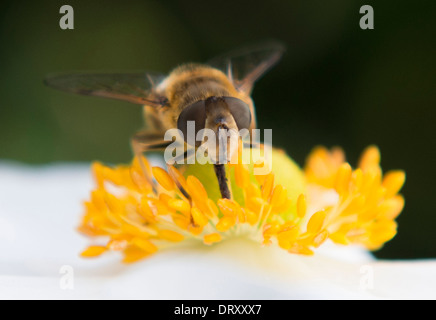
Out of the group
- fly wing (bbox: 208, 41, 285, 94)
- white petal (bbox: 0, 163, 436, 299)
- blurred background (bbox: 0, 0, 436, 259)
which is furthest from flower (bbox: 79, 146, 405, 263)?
blurred background (bbox: 0, 0, 436, 259)

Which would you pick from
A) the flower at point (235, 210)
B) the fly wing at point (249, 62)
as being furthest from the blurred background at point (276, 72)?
the flower at point (235, 210)

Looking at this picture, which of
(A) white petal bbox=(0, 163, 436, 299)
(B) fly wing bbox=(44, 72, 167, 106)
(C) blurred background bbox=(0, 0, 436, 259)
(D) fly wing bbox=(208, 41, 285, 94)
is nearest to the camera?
(A) white petal bbox=(0, 163, 436, 299)

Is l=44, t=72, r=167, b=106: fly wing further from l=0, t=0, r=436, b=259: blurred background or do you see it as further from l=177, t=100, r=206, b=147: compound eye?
l=0, t=0, r=436, b=259: blurred background

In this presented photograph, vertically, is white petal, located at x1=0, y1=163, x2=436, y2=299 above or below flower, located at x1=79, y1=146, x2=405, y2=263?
below

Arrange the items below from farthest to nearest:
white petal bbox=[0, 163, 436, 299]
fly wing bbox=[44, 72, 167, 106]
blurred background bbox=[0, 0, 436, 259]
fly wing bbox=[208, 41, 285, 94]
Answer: blurred background bbox=[0, 0, 436, 259] < fly wing bbox=[208, 41, 285, 94] < fly wing bbox=[44, 72, 167, 106] < white petal bbox=[0, 163, 436, 299]

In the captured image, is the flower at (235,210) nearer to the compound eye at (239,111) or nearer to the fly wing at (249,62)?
the compound eye at (239,111)

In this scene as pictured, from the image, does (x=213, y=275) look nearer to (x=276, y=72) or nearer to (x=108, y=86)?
(x=108, y=86)

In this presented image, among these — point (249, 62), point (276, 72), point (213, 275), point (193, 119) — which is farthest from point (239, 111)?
point (276, 72)
